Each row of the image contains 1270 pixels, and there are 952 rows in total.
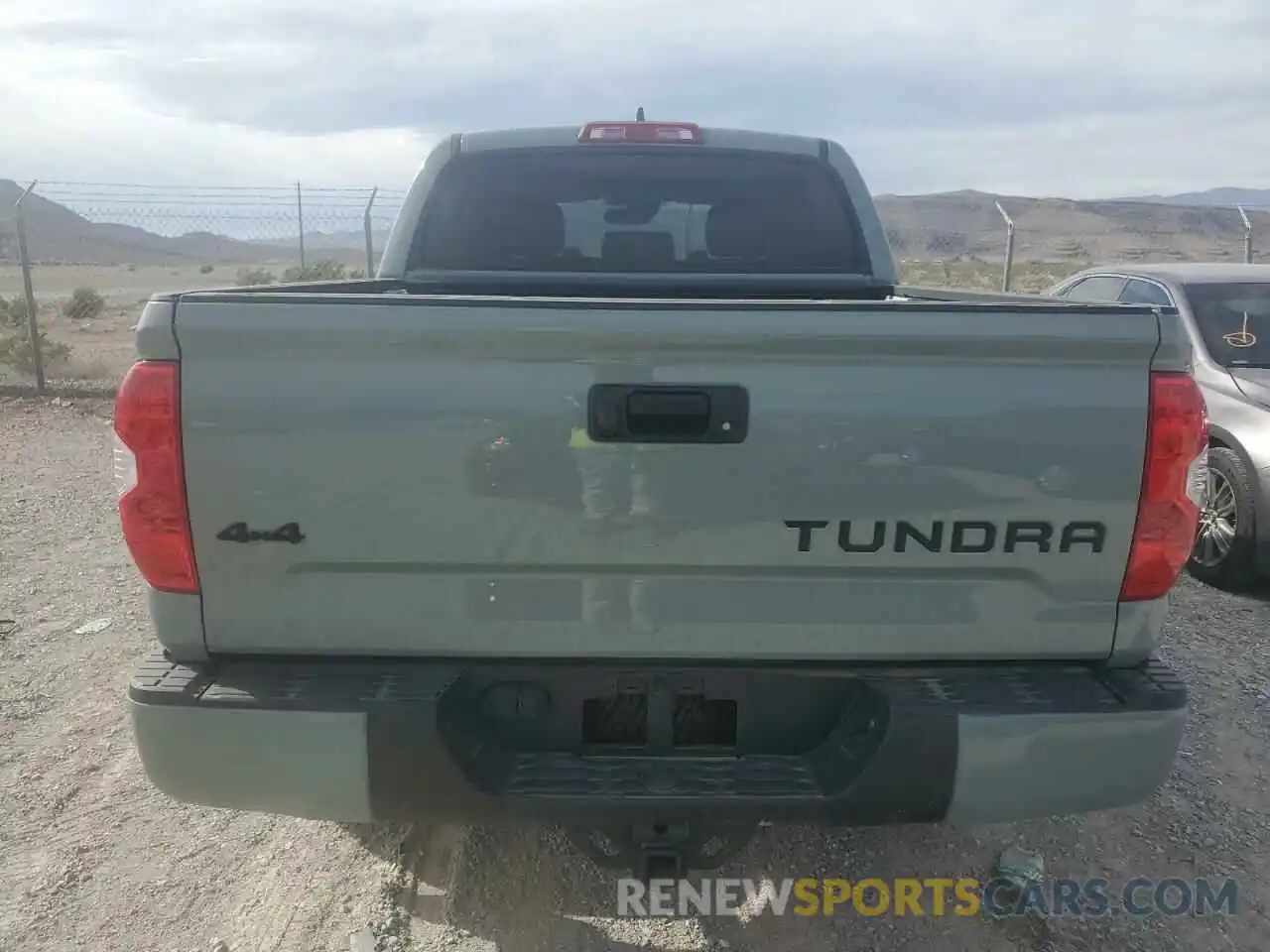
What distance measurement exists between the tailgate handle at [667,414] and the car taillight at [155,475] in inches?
33.3

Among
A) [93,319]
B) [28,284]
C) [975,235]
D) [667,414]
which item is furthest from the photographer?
[975,235]

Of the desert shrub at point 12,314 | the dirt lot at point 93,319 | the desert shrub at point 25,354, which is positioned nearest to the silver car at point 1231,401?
the dirt lot at point 93,319

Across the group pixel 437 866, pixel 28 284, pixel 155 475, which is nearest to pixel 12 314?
pixel 28 284

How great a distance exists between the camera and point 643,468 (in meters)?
2.00

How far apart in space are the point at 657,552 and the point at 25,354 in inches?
511

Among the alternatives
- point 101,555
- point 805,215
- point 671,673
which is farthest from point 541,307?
point 101,555

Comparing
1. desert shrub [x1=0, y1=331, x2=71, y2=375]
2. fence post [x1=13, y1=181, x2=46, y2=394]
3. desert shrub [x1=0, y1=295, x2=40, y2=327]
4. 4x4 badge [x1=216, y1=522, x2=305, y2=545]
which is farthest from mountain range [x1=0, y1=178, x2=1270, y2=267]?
4x4 badge [x1=216, y1=522, x2=305, y2=545]

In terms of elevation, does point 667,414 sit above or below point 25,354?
above

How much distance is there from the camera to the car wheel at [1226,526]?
211 inches

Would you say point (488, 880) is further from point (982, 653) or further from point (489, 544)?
point (982, 653)

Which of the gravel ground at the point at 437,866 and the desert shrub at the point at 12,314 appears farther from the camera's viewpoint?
the desert shrub at the point at 12,314

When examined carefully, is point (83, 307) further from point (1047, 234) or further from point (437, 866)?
point (1047, 234)

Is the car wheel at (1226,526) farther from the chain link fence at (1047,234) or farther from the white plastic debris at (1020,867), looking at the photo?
the chain link fence at (1047,234)

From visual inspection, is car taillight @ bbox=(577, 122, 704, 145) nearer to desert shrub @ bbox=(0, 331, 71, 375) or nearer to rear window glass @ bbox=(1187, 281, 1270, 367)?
rear window glass @ bbox=(1187, 281, 1270, 367)
